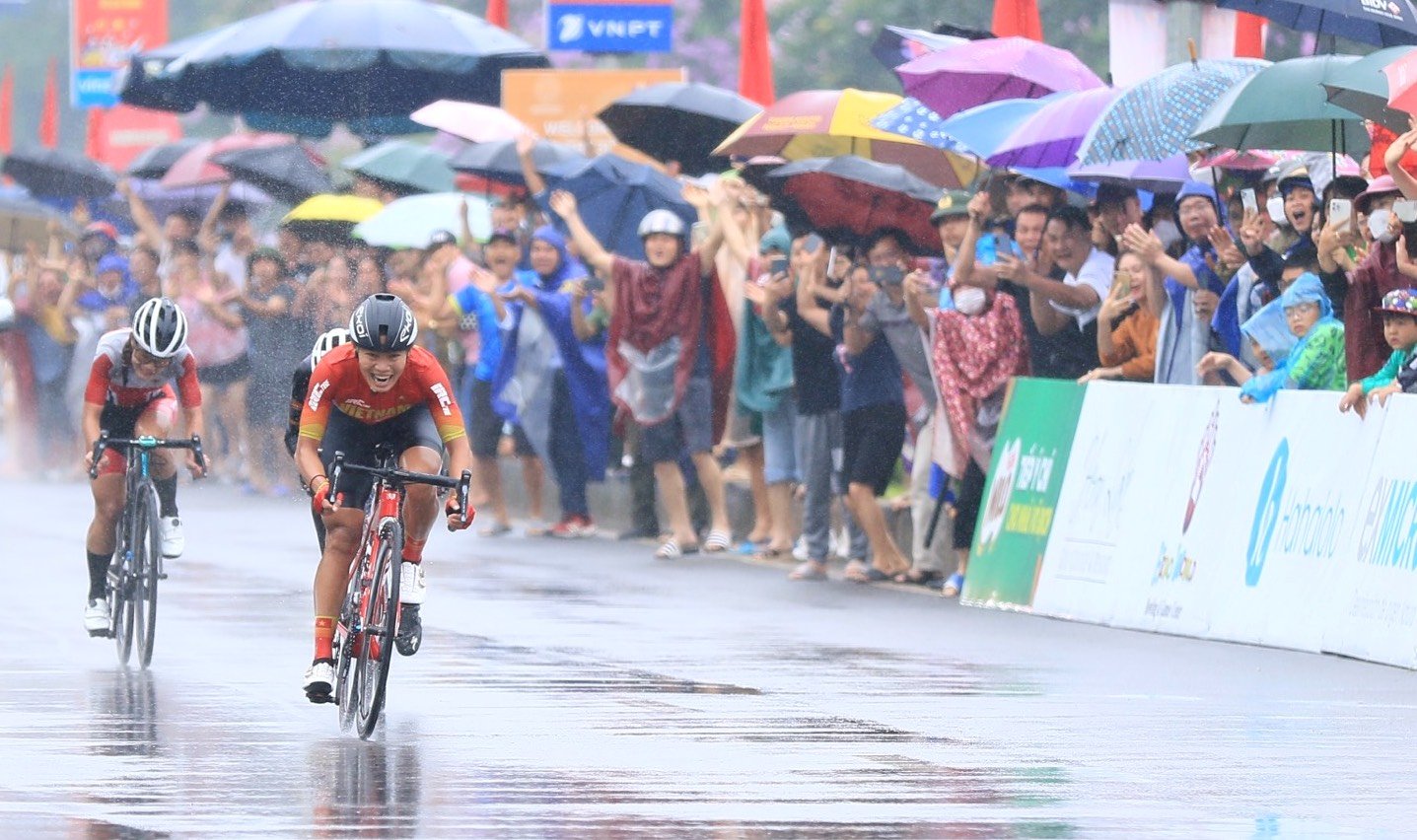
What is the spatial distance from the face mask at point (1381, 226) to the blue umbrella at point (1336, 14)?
4.02ft

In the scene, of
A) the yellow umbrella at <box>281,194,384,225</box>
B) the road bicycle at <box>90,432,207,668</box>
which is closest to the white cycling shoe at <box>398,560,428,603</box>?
the road bicycle at <box>90,432,207,668</box>

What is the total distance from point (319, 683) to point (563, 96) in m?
16.5

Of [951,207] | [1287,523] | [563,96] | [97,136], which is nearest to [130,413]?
[1287,523]

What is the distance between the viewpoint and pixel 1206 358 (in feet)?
54.7

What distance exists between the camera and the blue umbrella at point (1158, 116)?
1672 cm

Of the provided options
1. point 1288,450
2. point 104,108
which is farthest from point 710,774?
point 104,108

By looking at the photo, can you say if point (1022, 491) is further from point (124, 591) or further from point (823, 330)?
point (124, 591)

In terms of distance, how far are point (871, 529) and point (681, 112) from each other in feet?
14.8

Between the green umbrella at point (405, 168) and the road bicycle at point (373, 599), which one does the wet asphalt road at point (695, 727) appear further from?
the green umbrella at point (405, 168)

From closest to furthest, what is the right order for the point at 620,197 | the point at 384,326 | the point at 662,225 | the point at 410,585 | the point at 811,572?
1. the point at 384,326
2. the point at 410,585
3. the point at 811,572
4. the point at 662,225
5. the point at 620,197

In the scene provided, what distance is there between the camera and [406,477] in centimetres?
1215

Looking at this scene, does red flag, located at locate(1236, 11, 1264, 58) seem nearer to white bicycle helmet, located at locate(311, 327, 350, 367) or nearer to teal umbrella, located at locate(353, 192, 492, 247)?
teal umbrella, located at locate(353, 192, 492, 247)

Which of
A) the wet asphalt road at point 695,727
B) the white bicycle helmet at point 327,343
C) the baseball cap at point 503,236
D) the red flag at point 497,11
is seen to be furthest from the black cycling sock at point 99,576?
the red flag at point 497,11

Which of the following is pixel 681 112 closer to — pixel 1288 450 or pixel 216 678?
pixel 1288 450
